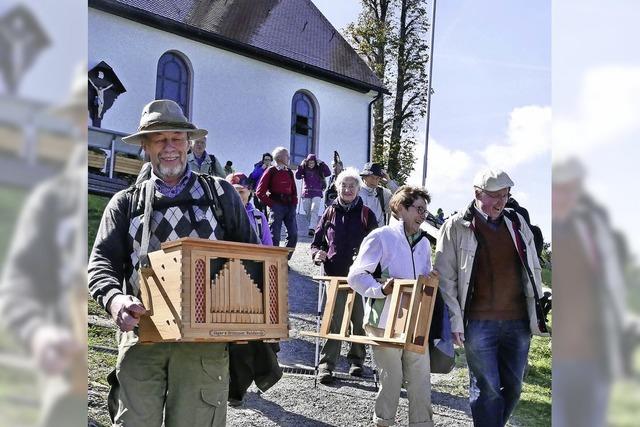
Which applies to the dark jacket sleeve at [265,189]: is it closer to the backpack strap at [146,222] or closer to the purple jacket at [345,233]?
the purple jacket at [345,233]

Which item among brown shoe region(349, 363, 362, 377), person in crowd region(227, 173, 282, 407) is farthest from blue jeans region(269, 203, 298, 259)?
person in crowd region(227, 173, 282, 407)

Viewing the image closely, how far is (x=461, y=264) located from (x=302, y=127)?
1821 cm

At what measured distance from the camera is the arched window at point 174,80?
19406 mm

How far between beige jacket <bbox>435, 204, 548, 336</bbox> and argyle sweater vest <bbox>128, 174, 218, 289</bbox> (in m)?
2.04

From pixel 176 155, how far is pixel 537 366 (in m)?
4.19

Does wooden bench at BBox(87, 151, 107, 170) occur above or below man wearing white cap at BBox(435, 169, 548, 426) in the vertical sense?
above

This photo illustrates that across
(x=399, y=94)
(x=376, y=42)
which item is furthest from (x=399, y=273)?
(x=376, y=42)

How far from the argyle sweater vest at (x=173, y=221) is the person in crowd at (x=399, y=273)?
188cm

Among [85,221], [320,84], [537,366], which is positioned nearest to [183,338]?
[85,221]

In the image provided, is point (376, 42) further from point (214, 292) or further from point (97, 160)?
point (214, 292)

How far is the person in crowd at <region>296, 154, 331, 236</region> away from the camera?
487 inches

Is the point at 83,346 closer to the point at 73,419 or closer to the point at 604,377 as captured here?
the point at 73,419

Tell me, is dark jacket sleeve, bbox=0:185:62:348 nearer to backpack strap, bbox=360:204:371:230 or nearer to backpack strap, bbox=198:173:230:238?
backpack strap, bbox=198:173:230:238

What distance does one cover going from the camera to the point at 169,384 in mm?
3404
